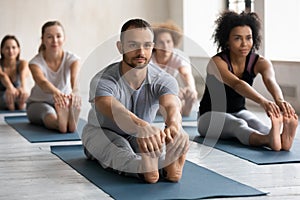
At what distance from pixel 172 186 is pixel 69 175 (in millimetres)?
560

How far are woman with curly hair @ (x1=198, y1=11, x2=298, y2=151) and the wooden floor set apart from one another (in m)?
0.25

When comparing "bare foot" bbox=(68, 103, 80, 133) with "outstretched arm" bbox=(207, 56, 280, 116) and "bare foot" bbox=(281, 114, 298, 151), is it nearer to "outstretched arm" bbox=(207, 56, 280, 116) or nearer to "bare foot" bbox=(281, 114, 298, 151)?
"outstretched arm" bbox=(207, 56, 280, 116)

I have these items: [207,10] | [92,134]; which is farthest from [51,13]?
[92,134]

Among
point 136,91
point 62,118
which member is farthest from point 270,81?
point 62,118

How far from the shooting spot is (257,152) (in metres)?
3.73

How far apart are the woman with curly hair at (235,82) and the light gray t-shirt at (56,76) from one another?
1.25 metres

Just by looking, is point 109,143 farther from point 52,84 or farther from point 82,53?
point 82,53

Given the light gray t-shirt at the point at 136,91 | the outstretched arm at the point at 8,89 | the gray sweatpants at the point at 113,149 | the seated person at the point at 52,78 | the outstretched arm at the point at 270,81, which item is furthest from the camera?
the outstretched arm at the point at 8,89

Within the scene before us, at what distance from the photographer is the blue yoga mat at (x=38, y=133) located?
4398mm

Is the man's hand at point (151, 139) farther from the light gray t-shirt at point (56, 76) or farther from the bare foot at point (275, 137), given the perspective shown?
the light gray t-shirt at point (56, 76)

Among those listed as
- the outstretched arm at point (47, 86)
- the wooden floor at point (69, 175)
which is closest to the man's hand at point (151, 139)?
the wooden floor at point (69, 175)

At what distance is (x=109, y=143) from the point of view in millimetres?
3246

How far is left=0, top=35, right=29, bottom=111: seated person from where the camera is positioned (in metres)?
6.21

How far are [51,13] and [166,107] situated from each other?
5.32m
